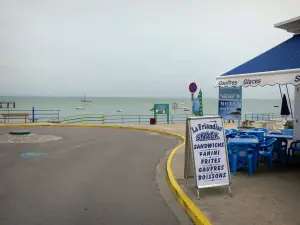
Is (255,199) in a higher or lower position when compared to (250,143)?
lower

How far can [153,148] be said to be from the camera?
44.9 ft

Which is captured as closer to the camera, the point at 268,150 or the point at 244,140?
the point at 244,140

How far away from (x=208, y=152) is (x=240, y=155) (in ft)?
5.53

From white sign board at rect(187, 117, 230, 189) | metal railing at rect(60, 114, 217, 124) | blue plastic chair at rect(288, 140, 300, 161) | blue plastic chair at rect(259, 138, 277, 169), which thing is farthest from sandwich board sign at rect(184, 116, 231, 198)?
metal railing at rect(60, 114, 217, 124)

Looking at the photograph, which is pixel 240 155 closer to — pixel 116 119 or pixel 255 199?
pixel 255 199

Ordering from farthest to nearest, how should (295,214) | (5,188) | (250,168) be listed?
1. (250,168)
2. (5,188)
3. (295,214)

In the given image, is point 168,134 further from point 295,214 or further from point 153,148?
point 295,214

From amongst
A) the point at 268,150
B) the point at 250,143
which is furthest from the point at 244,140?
the point at 268,150

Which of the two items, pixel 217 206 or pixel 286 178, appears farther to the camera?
pixel 286 178

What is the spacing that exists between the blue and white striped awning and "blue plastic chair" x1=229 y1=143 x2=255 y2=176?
1.54 metres

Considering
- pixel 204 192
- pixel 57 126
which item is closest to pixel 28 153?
pixel 204 192

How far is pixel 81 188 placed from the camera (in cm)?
727

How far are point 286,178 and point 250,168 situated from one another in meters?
0.82

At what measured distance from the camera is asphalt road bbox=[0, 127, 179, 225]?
18.1 feet
